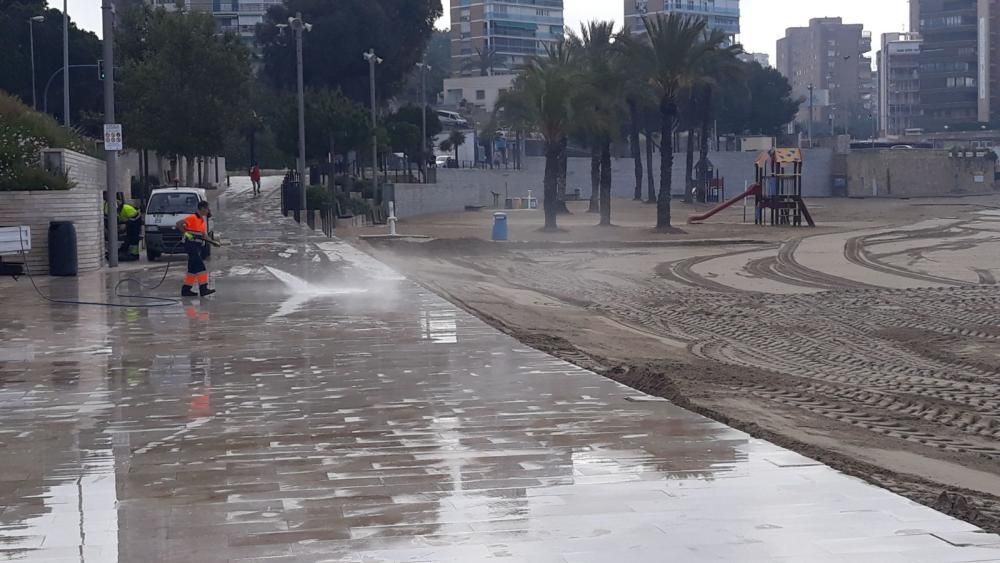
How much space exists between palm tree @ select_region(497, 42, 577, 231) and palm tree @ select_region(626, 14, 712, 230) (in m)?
3.07

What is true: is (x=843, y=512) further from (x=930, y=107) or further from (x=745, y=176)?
(x=930, y=107)

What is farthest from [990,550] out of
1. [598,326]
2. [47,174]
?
[47,174]

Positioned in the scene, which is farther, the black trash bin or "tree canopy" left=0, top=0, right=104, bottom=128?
"tree canopy" left=0, top=0, right=104, bottom=128

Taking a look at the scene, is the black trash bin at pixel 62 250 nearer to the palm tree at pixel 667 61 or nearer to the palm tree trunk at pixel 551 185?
the palm tree trunk at pixel 551 185

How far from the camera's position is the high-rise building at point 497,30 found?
173500mm

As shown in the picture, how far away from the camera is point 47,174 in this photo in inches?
1038

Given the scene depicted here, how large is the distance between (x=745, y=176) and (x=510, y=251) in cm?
5945

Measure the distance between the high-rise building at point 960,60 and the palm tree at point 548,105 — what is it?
121700 millimetres

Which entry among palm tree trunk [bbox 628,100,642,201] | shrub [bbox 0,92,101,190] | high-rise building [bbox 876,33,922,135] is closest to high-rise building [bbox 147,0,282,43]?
palm tree trunk [bbox 628,100,642,201]

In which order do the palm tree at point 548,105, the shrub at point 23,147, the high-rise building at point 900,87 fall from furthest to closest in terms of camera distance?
1. the high-rise building at point 900,87
2. the palm tree at point 548,105
3. the shrub at point 23,147

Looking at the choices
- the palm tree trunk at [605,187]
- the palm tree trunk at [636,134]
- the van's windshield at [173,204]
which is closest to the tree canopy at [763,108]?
the palm tree trunk at [636,134]

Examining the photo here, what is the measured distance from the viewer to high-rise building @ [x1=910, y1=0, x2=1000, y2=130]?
158 metres

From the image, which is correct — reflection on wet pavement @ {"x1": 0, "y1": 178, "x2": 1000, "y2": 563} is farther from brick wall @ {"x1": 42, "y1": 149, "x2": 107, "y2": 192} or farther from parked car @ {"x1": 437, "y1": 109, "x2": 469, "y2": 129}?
parked car @ {"x1": 437, "y1": 109, "x2": 469, "y2": 129}

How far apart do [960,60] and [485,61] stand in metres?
60.5
